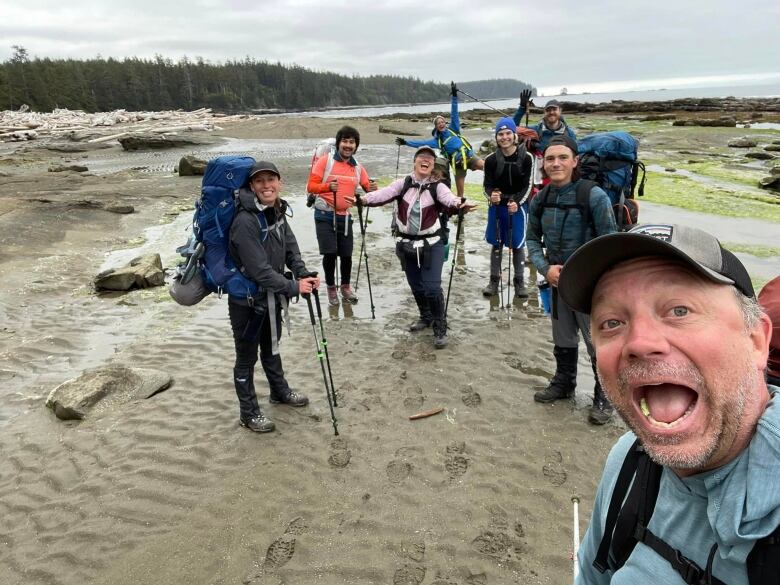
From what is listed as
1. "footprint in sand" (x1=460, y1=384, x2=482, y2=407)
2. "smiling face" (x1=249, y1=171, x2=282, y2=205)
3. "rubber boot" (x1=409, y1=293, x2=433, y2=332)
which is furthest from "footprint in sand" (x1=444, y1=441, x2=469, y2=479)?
"smiling face" (x1=249, y1=171, x2=282, y2=205)

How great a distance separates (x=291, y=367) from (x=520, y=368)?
11.8 feet

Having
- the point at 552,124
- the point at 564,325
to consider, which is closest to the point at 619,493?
the point at 564,325

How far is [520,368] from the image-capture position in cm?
712

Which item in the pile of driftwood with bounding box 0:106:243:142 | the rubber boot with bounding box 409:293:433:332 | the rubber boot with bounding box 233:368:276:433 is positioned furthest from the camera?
the pile of driftwood with bounding box 0:106:243:142

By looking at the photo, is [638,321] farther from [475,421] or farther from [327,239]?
[327,239]

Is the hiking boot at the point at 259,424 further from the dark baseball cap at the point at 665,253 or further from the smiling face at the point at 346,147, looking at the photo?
the smiling face at the point at 346,147

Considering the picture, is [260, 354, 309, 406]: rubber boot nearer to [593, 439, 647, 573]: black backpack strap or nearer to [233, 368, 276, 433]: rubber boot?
[233, 368, 276, 433]: rubber boot

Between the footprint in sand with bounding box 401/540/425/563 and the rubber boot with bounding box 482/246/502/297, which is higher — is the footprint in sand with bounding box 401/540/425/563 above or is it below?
below

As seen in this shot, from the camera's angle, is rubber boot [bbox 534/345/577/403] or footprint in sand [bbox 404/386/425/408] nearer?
rubber boot [bbox 534/345/577/403]

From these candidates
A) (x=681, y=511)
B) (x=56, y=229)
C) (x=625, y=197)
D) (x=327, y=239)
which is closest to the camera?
(x=681, y=511)

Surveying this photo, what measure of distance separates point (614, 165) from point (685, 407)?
5.35m

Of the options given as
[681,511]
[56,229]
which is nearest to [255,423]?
[681,511]

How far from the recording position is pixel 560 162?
536cm

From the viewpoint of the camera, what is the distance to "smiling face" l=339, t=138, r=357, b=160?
857 centimetres
